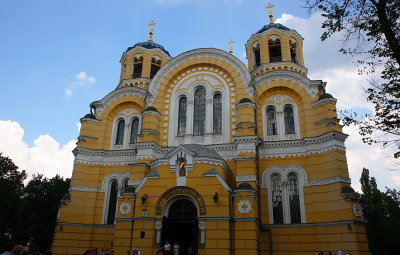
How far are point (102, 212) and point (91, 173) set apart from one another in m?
3.01

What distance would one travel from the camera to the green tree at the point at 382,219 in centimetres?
3319

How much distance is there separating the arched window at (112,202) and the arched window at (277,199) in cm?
1110

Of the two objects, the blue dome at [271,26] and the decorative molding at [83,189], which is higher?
the blue dome at [271,26]

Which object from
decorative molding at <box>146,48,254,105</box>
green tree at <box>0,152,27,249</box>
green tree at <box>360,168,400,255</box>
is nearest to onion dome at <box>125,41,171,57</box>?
decorative molding at <box>146,48,254,105</box>

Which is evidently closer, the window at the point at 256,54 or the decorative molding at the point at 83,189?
the decorative molding at the point at 83,189

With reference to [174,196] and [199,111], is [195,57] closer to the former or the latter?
[199,111]

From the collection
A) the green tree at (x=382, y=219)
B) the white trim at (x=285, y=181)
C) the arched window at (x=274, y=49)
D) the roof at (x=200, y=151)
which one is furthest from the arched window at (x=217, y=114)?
the green tree at (x=382, y=219)

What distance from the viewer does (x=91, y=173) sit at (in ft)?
79.5

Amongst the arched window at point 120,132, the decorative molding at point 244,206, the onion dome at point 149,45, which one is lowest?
the decorative molding at point 244,206

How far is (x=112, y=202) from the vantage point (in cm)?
2377

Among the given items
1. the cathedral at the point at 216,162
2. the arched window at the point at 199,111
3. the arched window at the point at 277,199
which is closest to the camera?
the cathedral at the point at 216,162

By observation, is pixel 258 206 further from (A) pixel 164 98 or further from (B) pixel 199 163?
(A) pixel 164 98

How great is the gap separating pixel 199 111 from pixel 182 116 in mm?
1377

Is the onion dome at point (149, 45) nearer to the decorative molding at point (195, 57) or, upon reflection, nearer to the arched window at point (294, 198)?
the decorative molding at point (195, 57)
